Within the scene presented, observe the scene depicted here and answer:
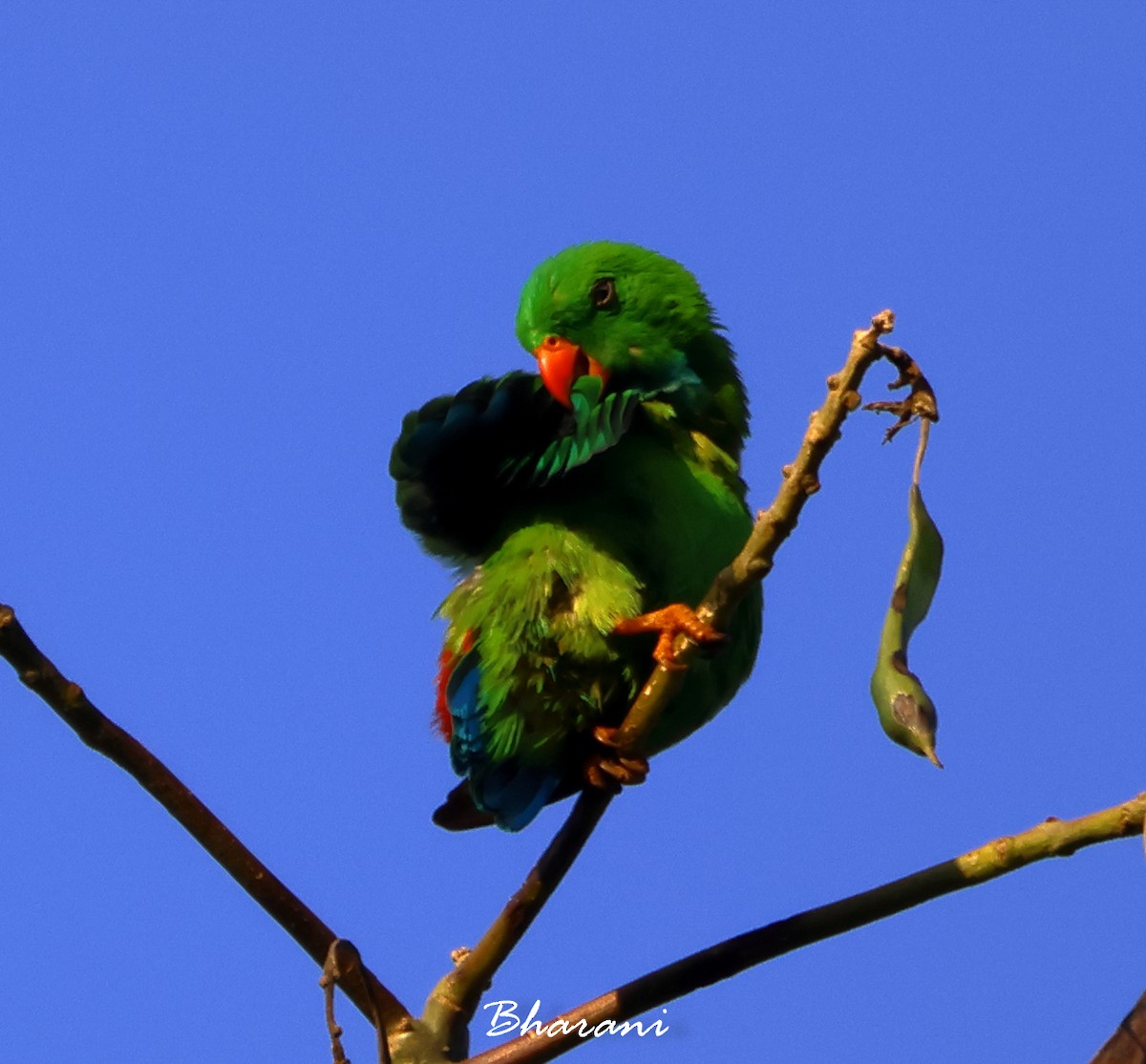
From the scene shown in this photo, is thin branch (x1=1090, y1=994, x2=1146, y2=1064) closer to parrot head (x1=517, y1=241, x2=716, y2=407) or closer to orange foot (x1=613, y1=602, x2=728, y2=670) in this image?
orange foot (x1=613, y1=602, x2=728, y2=670)

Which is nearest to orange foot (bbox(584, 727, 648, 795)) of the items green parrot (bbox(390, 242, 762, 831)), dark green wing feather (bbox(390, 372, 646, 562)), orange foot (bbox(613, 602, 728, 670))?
green parrot (bbox(390, 242, 762, 831))

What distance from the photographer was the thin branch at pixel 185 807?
83.8 inches

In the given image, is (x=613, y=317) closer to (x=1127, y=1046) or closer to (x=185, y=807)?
→ (x=185, y=807)

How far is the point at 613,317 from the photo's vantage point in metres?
3.79

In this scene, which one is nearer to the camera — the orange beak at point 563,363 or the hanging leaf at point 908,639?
the hanging leaf at point 908,639

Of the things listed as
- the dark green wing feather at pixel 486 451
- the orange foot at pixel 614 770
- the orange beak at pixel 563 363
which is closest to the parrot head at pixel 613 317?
the orange beak at pixel 563 363

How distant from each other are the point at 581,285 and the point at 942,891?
1.98m

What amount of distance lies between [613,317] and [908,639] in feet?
5.04

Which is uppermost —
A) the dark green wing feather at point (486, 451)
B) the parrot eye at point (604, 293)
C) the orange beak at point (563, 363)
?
the parrot eye at point (604, 293)

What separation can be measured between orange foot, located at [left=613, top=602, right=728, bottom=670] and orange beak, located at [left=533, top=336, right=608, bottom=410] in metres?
0.69

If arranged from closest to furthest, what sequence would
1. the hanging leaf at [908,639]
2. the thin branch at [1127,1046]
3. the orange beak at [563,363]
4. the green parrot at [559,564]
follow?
1. the thin branch at [1127,1046]
2. the hanging leaf at [908,639]
3. the green parrot at [559,564]
4. the orange beak at [563,363]

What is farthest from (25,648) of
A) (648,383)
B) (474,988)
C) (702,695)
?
(648,383)

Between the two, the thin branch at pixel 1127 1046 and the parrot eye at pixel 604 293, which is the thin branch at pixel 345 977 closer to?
the thin branch at pixel 1127 1046

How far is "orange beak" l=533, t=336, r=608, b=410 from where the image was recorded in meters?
3.61
